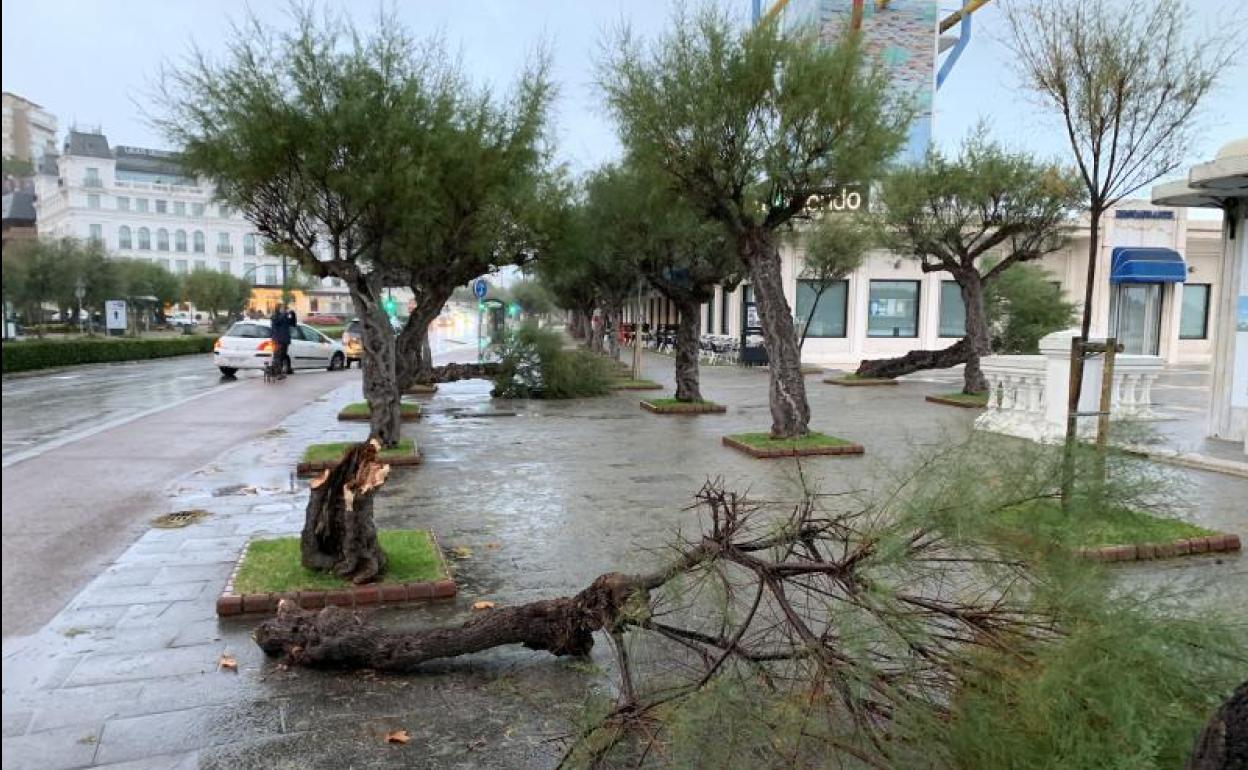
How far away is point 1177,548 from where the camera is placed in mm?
6191

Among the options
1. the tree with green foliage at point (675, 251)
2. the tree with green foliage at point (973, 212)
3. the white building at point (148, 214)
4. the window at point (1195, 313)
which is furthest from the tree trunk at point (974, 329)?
the window at point (1195, 313)

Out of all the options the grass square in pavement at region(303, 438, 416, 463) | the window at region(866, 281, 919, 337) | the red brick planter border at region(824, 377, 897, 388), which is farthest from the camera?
the window at region(866, 281, 919, 337)

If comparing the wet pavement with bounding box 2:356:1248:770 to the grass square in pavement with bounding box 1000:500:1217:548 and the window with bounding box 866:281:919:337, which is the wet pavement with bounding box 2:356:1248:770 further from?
the window with bounding box 866:281:919:337

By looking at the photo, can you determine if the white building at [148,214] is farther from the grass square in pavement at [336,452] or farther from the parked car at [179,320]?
the parked car at [179,320]

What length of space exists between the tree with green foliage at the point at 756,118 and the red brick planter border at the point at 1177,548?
5.73 metres

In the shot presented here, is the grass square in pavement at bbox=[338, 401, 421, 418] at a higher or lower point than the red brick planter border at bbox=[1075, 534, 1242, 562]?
lower

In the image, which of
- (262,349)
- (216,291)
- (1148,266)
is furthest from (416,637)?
(216,291)

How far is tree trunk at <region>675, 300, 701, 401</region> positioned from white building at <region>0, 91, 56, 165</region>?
1517 cm

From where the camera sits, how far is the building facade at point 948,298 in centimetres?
3138

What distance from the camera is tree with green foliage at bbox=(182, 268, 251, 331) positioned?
194 feet

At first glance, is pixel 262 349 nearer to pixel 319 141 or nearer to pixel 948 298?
pixel 319 141

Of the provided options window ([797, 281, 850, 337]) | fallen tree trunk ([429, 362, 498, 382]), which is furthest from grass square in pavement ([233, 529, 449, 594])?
window ([797, 281, 850, 337])

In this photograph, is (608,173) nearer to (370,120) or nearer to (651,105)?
(651,105)

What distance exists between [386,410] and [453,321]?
87985 mm
